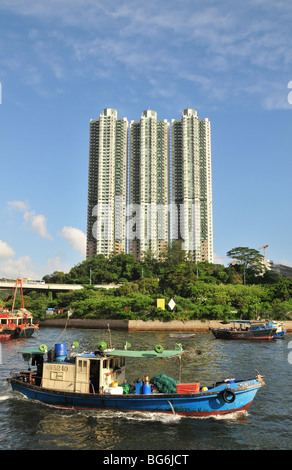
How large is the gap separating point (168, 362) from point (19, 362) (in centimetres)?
1381

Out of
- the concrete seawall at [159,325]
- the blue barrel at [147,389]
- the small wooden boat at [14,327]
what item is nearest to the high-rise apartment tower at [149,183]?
the concrete seawall at [159,325]

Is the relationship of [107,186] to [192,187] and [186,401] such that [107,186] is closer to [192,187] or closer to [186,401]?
[192,187]

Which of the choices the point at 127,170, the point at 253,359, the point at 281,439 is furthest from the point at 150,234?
the point at 281,439

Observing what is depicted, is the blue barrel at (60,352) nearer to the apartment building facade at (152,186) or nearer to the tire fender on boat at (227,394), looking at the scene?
the tire fender on boat at (227,394)

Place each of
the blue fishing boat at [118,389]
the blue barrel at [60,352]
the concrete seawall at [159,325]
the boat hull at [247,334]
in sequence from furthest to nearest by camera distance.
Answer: the concrete seawall at [159,325] → the boat hull at [247,334] → the blue barrel at [60,352] → the blue fishing boat at [118,389]

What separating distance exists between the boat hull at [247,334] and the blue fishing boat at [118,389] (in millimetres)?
36193

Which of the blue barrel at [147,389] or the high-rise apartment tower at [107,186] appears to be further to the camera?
the high-rise apartment tower at [107,186]

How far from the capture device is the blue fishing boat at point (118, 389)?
58.1 feet

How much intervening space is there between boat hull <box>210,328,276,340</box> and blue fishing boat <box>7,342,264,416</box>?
36193mm

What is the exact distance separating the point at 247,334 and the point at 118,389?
128 feet

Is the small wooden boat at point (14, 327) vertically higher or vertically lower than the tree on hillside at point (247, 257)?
lower

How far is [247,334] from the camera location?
53688 millimetres
